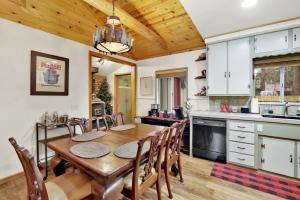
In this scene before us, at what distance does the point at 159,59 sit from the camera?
441 centimetres

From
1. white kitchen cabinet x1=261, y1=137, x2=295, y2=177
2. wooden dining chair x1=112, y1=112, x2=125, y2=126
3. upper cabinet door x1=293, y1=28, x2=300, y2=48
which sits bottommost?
white kitchen cabinet x1=261, y1=137, x2=295, y2=177

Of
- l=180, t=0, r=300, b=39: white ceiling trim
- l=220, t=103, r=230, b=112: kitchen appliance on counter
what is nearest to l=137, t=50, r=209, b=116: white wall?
l=220, t=103, r=230, b=112: kitchen appliance on counter

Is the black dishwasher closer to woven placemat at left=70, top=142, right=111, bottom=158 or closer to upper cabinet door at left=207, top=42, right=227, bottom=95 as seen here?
upper cabinet door at left=207, top=42, right=227, bottom=95

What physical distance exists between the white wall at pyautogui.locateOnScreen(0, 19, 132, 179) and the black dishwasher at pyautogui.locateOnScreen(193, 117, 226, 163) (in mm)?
2774

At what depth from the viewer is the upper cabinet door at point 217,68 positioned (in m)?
3.10

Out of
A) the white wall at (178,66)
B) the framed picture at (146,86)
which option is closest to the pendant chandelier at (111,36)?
the white wall at (178,66)

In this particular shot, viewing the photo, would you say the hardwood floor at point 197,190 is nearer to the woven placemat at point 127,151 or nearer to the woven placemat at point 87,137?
the woven placemat at point 127,151

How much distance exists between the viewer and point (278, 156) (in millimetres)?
2408

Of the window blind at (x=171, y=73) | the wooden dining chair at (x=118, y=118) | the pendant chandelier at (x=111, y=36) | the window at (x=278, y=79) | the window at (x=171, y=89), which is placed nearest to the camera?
the pendant chandelier at (x=111, y=36)

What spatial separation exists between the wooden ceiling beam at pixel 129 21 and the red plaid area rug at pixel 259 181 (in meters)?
2.96

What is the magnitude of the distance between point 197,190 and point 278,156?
4.79 feet

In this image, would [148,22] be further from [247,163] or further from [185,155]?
[247,163]

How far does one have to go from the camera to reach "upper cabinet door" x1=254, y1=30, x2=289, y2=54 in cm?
258

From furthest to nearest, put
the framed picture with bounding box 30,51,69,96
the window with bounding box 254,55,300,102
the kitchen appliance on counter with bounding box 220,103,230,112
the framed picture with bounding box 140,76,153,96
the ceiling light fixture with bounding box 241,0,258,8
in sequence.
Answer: the framed picture with bounding box 140,76,153,96, the kitchen appliance on counter with bounding box 220,103,230,112, the window with bounding box 254,55,300,102, the framed picture with bounding box 30,51,69,96, the ceiling light fixture with bounding box 241,0,258,8
